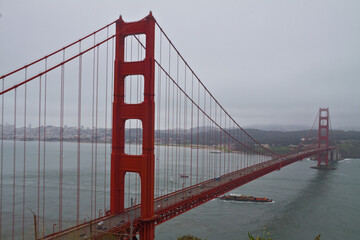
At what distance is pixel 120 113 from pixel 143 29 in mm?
2467

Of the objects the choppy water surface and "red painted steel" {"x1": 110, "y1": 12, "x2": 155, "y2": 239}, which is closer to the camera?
"red painted steel" {"x1": 110, "y1": 12, "x2": 155, "y2": 239}

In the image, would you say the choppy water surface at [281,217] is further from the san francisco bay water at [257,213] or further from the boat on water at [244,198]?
the boat on water at [244,198]

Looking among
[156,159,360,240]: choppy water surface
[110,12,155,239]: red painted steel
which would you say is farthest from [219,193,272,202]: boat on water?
[110,12,155,239]: red painted steel

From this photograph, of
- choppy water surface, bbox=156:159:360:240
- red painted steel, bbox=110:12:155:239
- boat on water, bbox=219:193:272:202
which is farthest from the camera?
boat on water, bbox=219:193:272:202

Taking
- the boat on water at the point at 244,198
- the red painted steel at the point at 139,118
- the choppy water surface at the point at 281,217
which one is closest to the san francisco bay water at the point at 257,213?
the choppy water surface at the point at 281,217

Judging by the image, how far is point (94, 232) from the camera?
680 cm

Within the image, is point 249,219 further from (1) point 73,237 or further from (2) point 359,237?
(1) point 73,237

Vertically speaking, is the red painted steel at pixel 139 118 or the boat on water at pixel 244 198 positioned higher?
the red painted steel at pixel 139 118

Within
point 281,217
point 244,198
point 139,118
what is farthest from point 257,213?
point 139,118

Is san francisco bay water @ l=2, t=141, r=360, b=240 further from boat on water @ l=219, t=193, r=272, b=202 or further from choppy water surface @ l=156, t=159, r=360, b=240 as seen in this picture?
boat on water @ l=219, t=193, r=272, b=202

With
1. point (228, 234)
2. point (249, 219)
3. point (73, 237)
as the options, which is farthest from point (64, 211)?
point (73, 237)

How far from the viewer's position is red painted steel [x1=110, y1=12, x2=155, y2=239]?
26.2 ft

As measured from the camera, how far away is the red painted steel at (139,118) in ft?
26.2

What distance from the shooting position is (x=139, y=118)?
820 cm
